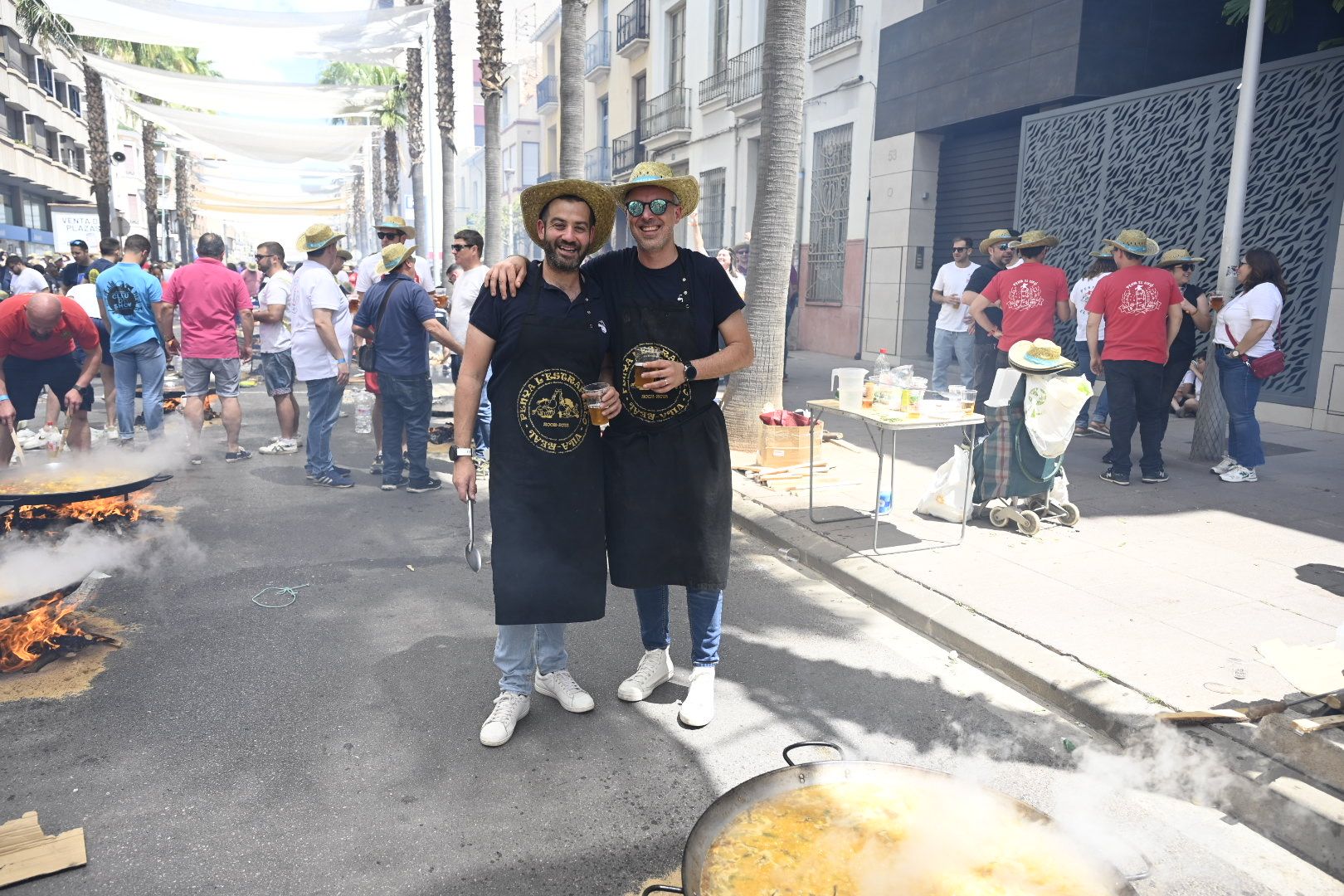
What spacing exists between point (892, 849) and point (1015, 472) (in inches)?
185

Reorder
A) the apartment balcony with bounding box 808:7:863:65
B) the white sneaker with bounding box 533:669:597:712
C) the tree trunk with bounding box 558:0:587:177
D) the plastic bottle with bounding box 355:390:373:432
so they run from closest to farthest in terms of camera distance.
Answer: the white sneaker with bounding box 533:669:597:712 < the plastic bottle with bounding box 355:390:373:432 < the tree trunk with bounding box 558:0:587:177 < the apartment balcony with bounding box 808:7:863:65

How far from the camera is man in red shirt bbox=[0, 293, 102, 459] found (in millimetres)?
6230

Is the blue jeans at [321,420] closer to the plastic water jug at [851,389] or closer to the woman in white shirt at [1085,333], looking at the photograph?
the plastic water jug at [851,389]

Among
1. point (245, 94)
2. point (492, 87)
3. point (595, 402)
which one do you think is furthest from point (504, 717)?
point (245, 94)

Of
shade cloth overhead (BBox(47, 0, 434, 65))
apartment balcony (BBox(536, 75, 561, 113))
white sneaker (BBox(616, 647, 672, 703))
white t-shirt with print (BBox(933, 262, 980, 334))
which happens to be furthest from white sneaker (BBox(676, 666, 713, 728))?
apartment balcony (BBox(536, 75, 561, 113))

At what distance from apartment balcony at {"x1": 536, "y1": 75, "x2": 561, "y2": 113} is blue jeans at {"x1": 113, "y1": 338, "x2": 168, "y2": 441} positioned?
109 ft

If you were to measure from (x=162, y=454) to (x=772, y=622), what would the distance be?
5.19m

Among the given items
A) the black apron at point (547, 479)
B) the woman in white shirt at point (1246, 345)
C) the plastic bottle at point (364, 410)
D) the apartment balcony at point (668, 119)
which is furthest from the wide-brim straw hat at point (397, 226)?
the apartment balcony at point (668, 119)

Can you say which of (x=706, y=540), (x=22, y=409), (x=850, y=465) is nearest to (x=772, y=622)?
(x=706, y=540)

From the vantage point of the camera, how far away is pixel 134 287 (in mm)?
7836

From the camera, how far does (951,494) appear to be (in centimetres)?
648

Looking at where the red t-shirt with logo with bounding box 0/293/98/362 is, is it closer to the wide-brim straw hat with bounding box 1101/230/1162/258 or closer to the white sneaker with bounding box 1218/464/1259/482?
the wide-brim straw hat with bounding box 1101/230/1162/258

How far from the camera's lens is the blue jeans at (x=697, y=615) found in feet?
12.0

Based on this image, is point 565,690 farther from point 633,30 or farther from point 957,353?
point 633,30
